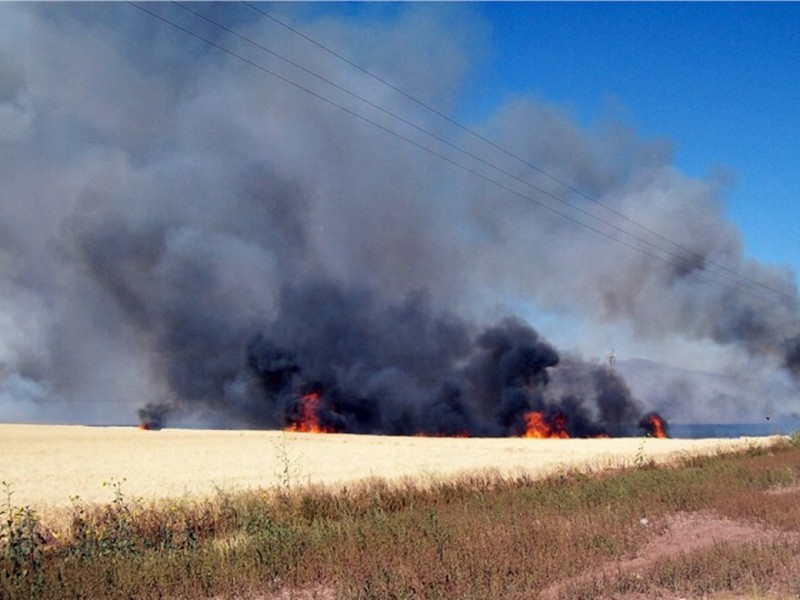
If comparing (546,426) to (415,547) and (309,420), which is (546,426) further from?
(415,547)

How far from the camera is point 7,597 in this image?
9.33 m

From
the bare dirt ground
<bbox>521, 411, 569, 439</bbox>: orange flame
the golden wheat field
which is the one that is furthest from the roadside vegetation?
<bbox>521, 411, 569, 439</bbox>: orange flame

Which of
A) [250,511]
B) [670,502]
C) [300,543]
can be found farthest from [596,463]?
[300,543]

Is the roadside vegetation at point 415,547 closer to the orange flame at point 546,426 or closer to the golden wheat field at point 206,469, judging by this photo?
the golden wheat field at point 206,469

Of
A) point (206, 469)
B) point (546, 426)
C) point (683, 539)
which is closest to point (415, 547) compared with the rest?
point (683, 539)

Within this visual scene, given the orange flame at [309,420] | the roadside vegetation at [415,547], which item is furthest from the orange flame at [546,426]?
the roadside vegetation at [415,547]

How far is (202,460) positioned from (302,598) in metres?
45.4

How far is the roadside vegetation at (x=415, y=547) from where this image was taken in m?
9.28

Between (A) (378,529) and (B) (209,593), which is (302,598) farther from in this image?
(A) (378,529)

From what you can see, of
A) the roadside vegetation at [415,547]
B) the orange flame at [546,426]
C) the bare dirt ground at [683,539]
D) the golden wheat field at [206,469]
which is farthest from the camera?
the orange flame at [546,426]

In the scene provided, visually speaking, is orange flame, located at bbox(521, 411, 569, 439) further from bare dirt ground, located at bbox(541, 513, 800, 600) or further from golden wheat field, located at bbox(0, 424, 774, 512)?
bare dirt ground, located at bbox(541, 513, 800, 600)

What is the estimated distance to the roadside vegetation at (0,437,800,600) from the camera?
9281 millimetres

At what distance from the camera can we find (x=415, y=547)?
10977 millimetres

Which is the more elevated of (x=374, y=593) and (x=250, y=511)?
(x=250, y=511)
